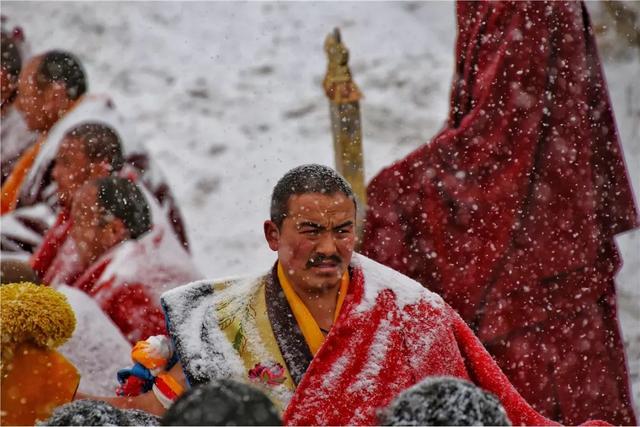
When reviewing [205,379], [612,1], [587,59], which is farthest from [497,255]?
[612,1]

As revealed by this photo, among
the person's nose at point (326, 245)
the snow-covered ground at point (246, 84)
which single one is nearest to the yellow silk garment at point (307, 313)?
the person's nose at point (326, 245)

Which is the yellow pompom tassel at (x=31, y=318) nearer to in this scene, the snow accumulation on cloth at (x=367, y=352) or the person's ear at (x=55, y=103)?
the snow accumulation on cloth at (x=367, y=352)

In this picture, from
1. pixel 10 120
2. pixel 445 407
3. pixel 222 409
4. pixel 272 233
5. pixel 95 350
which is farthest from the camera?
pixel 10 120

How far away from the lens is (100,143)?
453 cm

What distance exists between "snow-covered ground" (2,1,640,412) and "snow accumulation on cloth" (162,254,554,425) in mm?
3812

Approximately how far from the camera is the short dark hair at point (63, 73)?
17.1 ft

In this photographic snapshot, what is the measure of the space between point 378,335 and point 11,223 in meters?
2.64

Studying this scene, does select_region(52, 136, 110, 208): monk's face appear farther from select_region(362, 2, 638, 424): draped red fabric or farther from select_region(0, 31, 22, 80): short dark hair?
select_region(0, 31, 22, 80): short dark hair

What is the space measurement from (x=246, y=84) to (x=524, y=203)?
197 inches

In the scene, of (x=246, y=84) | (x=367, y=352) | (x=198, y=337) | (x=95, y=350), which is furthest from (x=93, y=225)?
(x=246, y=84)

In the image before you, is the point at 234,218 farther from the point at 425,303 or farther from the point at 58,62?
the point at 425,303

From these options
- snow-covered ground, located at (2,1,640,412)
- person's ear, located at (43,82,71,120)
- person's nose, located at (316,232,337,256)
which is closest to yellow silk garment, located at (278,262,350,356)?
person's nose, located at (316,232,337,256)

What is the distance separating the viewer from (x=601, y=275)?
157 inches

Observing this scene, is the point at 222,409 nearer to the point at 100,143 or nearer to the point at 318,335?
the point at 318,335
